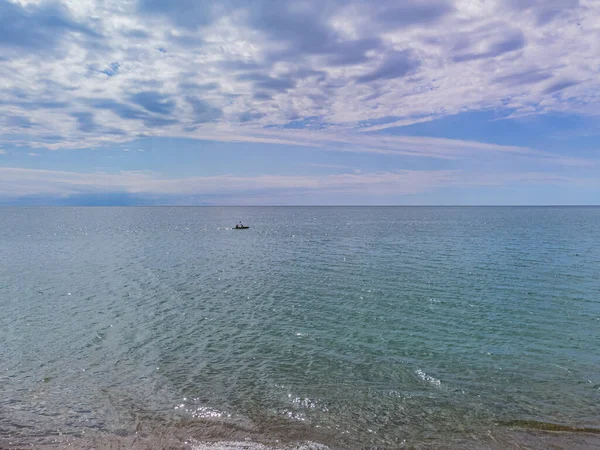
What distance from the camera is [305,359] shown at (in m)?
22.5

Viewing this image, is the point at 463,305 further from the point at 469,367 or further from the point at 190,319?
the point at 190,319

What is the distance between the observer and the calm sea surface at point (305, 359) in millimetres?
15602

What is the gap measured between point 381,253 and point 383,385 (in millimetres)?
48364

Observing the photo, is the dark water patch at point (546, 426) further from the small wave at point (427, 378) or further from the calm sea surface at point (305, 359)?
the small wave at point (427, 378)

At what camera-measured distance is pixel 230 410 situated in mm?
16984

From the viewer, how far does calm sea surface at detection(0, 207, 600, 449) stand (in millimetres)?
15602

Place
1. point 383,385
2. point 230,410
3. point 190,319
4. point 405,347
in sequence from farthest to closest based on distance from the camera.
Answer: point 190,319
point 405,347
point 383,385
point 230,410

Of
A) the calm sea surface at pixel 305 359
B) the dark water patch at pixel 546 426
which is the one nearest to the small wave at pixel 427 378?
the calm sea surface at pixel 305 359

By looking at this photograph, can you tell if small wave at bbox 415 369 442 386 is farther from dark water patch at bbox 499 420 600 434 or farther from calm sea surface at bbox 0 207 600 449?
dark water patch at bbox 499 420 600 434

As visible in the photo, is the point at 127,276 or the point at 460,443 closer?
the point at 460,443

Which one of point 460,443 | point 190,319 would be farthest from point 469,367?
point 190,319

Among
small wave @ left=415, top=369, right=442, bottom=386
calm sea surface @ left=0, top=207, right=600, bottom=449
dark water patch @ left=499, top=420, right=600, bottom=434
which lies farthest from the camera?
small wave @ left=415, top=369, right=442, bottom=386

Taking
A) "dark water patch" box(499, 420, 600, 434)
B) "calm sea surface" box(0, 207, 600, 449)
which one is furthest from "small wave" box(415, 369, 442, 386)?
"dark water patch" box(499, 420, 600, 434)

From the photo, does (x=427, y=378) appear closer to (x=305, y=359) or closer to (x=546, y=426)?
(x=546, y=426)
